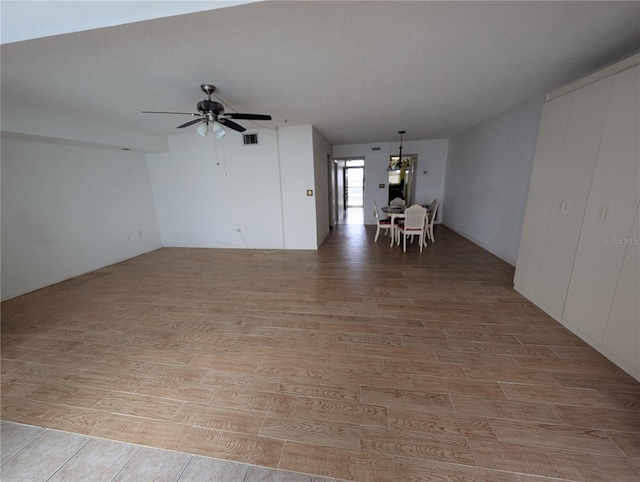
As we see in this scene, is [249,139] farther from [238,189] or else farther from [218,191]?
[218,191]

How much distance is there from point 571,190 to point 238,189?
529 cm

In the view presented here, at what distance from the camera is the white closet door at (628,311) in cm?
173

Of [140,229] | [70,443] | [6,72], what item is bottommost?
[70,443]

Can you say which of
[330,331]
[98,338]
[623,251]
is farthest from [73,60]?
[623,251]

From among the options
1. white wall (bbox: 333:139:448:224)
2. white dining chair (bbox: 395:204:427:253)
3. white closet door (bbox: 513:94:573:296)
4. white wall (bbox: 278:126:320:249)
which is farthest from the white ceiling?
white wall (bbox: 333:139:448:224)

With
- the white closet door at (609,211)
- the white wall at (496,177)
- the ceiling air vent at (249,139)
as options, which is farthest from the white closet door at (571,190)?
the ceiling air vent at (249,139)

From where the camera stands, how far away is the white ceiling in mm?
1568

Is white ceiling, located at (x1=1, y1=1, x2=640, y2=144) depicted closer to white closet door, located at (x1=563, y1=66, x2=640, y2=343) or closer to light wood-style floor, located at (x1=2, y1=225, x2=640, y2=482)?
white closet door, located at (x1=563, y1=66, x2=640, y2=343)

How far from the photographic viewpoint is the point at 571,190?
7.43ft

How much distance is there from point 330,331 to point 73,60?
346cm

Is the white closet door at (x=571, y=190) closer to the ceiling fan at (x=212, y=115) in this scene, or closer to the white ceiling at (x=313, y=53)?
the white ceiling at (x=313, y=53)

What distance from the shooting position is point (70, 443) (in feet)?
4.69

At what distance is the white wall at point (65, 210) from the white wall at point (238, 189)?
2.30 feet

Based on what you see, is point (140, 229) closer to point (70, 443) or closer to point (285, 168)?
point (285, 168)
